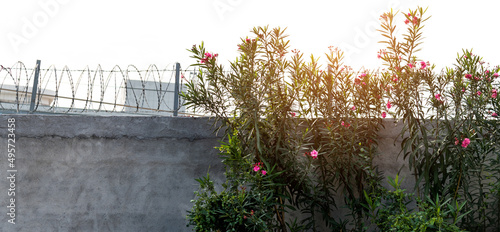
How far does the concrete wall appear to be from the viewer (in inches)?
140

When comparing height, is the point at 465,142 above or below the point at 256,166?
above

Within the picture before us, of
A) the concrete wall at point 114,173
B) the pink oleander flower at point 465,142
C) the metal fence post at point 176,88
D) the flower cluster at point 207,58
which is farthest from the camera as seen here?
the metal fence post at point 176,88

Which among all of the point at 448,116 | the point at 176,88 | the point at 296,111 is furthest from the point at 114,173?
the point at 448,116

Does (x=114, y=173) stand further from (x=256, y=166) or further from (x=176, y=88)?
(x=256, y=166)

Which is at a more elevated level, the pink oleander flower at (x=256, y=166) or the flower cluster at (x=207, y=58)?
the flower cluster at (x=207, y=58)

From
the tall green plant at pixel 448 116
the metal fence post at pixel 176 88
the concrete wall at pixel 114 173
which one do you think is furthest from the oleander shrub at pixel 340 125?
the metal fence post at pixel 176 88

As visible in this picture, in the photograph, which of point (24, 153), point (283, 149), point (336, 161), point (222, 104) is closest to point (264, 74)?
point (222, 104)

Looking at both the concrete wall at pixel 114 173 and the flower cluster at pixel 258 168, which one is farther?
the concrete wall at pixel 114 173

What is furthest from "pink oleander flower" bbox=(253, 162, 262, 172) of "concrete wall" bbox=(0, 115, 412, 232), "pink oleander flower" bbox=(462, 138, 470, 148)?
"pink oleander flower" bbox=(462, 138, 470, 148)

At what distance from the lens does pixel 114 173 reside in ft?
11.8

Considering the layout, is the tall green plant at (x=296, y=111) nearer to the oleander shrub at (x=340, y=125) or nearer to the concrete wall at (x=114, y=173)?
the oleander shrub at (x=340, y=125)

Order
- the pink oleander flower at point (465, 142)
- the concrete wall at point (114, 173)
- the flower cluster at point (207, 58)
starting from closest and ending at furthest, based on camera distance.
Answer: the pink oleander flower at point (465, 142) < the flower cluster at point (207, 58) < the concrete wall at point (114, 173)

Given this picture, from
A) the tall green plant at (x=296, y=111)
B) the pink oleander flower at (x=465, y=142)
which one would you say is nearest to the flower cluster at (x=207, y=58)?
the tall green plant at (x=296, y=111)

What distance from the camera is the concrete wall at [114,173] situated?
11.6 ft
